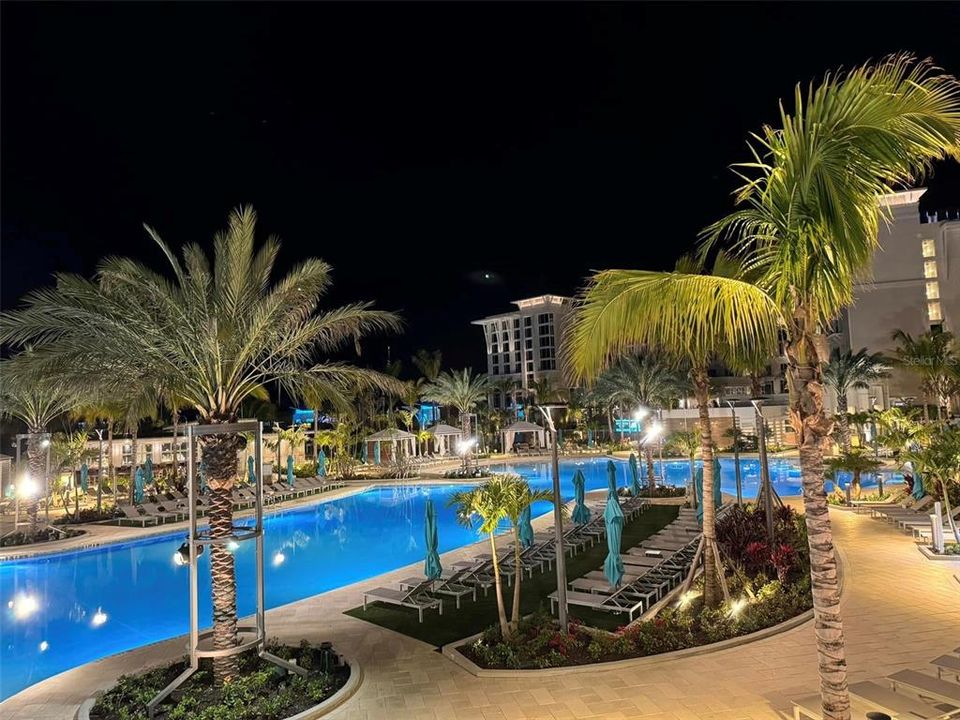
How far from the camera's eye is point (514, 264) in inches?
2837

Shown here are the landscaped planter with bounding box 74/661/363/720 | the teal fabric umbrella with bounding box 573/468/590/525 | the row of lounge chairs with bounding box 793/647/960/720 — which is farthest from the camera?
the teal fabric umbrella with bounding box 573/468/590/525

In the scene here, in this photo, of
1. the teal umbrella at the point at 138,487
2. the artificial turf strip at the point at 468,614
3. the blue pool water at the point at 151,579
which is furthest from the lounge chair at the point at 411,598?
the teal umbrella at the point at 138,487

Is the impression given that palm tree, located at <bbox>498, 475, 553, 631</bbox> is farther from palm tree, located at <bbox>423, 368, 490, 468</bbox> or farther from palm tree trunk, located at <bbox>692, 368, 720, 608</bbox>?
palm tree, located at <bbox>423, 368, 490, 468</bbox>

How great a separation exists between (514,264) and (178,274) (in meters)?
65.6

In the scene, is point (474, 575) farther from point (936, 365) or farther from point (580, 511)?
point (936, 365)

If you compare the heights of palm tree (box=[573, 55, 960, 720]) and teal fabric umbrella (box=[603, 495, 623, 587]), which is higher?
palm tree (box=[573, 55, 960, 720])

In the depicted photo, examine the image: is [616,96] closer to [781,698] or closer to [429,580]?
[429,580]

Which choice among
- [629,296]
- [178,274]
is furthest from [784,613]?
[178,274]

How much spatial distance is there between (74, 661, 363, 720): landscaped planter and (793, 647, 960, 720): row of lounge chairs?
4712mm

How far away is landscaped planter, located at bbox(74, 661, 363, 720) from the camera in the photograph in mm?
6354

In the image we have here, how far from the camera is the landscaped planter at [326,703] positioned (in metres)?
6.35

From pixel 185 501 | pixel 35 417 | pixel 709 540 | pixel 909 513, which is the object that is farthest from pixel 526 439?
pixel 709 540

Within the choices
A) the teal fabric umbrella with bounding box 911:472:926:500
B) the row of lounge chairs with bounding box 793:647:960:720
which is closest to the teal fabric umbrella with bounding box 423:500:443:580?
the row of lounge chairs with bounding box 793:647:960:720

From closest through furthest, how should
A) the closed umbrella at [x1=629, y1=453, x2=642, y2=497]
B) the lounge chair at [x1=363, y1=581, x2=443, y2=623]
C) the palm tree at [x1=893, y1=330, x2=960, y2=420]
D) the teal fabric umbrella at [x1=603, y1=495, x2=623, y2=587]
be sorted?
the teal fabric umbrella at [x1=603, y1=495, x2=623, y2=587] → the lounge chair at [x1=363, y1=581, x2=443, y2=623] → the closed umbrella at [x1=629, y1=453, x2=642, y2=497] → the palm tree at [x1=893, y1=330, x2=960, y2=420]
